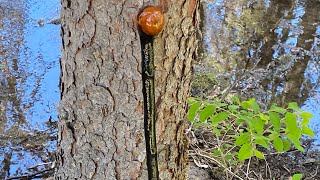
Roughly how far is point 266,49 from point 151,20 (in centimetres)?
320

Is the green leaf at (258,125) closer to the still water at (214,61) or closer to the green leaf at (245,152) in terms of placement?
the green leaf at (245,152)

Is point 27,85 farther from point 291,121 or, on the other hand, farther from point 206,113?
point 291,121

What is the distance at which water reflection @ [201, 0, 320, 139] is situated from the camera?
3.70 metres

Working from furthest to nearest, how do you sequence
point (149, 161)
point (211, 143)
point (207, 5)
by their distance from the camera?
point (207, 5)
point (211, 143)
point (149, 161)

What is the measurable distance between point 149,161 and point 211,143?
130 centimetres

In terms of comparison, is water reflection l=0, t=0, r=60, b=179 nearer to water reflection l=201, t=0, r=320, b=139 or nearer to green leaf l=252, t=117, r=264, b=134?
water reflection l=201, t=0, r=320, b=139

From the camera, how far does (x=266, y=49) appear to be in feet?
14.3

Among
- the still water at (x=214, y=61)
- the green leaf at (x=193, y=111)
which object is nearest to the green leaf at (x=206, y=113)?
the green leaf at (x=193, y=111)

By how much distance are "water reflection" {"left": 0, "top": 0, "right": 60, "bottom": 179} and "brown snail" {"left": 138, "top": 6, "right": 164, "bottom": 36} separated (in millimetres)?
1628

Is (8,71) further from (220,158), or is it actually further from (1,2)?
(220,158)

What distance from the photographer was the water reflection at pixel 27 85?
114 inches

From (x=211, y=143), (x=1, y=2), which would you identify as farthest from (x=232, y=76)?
(x=1, y=2)

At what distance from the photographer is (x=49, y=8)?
5023 mm

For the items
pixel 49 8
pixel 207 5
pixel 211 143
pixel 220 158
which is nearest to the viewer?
pixel 220 158
